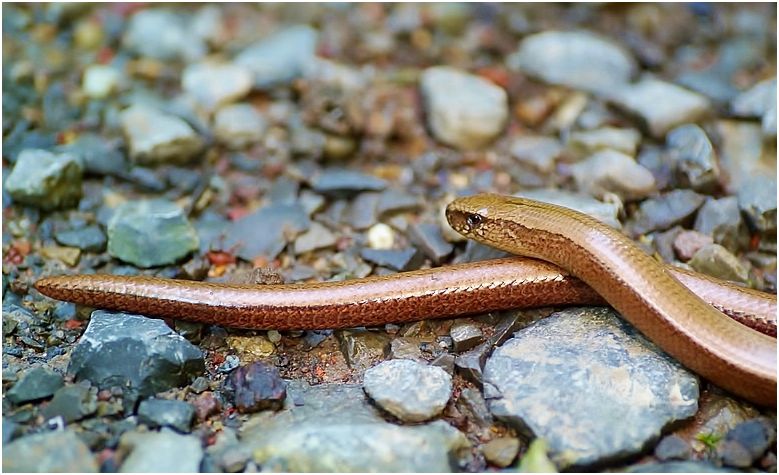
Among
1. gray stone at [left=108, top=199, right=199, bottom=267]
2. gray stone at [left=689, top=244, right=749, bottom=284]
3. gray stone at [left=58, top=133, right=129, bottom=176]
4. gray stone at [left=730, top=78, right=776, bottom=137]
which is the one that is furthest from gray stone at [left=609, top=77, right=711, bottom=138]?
gray stone at [left=58, top=133, right=129, bottom=176]

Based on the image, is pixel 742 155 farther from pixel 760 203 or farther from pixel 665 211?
pixel 665 211

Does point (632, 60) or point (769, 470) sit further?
point (632, 60)

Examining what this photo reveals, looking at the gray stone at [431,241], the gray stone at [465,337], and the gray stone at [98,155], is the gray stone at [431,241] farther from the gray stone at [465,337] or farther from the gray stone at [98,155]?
the gray stone at [98,155]

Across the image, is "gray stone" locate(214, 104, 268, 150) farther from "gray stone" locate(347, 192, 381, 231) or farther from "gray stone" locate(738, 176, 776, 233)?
"gray stone" locate(738, 176, 776, 233)

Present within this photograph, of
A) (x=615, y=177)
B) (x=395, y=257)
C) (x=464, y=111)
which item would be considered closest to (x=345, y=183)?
(x=395, y=257)

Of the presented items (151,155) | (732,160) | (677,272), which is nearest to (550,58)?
(732,160)

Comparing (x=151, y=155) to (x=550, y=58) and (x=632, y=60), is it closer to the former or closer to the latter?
(x=550, y=58)

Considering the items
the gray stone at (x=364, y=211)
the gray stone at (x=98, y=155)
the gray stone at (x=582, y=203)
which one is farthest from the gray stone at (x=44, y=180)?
the gray stone at (x=582, y=203)
